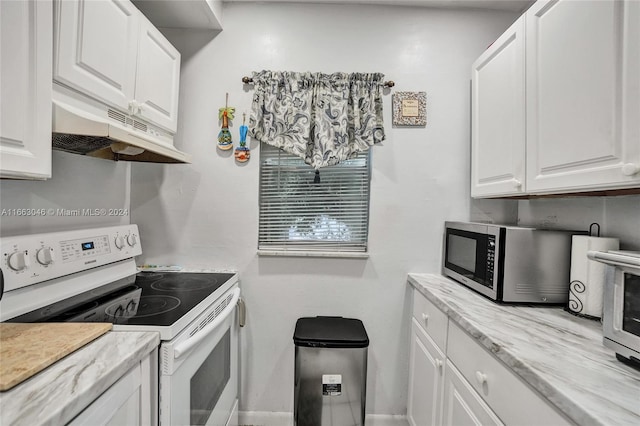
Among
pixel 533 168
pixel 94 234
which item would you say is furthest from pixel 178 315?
pixel 533 168

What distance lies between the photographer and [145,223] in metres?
1.80

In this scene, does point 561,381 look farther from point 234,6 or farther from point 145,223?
point 234,6

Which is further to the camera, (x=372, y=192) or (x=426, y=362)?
(x=372, y=192)

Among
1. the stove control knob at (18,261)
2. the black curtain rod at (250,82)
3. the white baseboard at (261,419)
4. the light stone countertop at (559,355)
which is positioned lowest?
the white baseboard at (261,419)

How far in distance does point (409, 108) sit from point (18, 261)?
1992 millimetres

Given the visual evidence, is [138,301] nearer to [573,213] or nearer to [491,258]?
[491,258]

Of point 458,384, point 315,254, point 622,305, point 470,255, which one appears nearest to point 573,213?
point 470,255

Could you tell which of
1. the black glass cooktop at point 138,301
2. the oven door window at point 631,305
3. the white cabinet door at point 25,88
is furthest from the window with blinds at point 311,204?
the oven door window at point 631,305

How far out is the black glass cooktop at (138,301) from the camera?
1005 mm

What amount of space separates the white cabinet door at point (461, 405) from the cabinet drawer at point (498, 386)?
0.03 m

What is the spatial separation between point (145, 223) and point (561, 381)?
205 cm

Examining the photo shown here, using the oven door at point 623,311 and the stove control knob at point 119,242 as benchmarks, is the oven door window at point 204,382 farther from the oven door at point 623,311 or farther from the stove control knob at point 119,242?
the oven door at point 623,311

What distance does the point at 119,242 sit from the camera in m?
1.50

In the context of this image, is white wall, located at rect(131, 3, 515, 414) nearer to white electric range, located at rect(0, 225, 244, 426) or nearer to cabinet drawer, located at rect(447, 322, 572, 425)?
white electric range, located at rect(0, 225, 244, 426)
